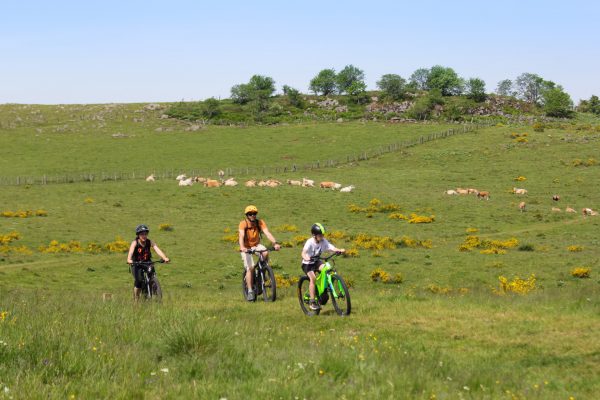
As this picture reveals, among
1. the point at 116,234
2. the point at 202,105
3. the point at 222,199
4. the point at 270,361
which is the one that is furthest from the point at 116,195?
the point at 202,105

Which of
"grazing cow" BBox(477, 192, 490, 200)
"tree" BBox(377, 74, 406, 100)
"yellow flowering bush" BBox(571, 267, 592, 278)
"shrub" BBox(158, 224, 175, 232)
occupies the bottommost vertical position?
"shrub" BBox(158, 224, 175, 232)

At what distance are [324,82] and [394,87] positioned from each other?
37.5 meters

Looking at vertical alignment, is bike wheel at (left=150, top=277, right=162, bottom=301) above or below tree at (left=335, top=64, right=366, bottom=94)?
below

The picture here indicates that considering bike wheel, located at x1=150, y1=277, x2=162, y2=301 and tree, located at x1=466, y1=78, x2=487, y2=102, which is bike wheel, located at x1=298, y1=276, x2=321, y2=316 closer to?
bike wheel, located at x1=150, y1=277, x2=162, y2=301

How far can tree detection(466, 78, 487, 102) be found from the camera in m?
162

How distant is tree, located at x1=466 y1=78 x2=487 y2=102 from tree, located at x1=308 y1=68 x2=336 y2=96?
149 feet

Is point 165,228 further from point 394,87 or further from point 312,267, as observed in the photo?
point 394,87

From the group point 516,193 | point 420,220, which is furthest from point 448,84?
point 420,220

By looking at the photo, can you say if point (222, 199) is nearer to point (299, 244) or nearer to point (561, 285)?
point (299, 244)

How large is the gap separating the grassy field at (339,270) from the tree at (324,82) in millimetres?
101007

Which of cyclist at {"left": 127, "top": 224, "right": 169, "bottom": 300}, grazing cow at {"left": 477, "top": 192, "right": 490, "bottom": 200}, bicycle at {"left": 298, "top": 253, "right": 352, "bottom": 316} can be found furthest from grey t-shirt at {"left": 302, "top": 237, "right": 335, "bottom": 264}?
grazing cow at {"left": 477, "top": 192, "right": 490, "bottom": 200}

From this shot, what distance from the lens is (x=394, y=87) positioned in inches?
6412

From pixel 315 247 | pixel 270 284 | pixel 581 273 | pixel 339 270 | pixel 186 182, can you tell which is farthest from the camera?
pixel 186 182

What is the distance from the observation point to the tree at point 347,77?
190 meters
